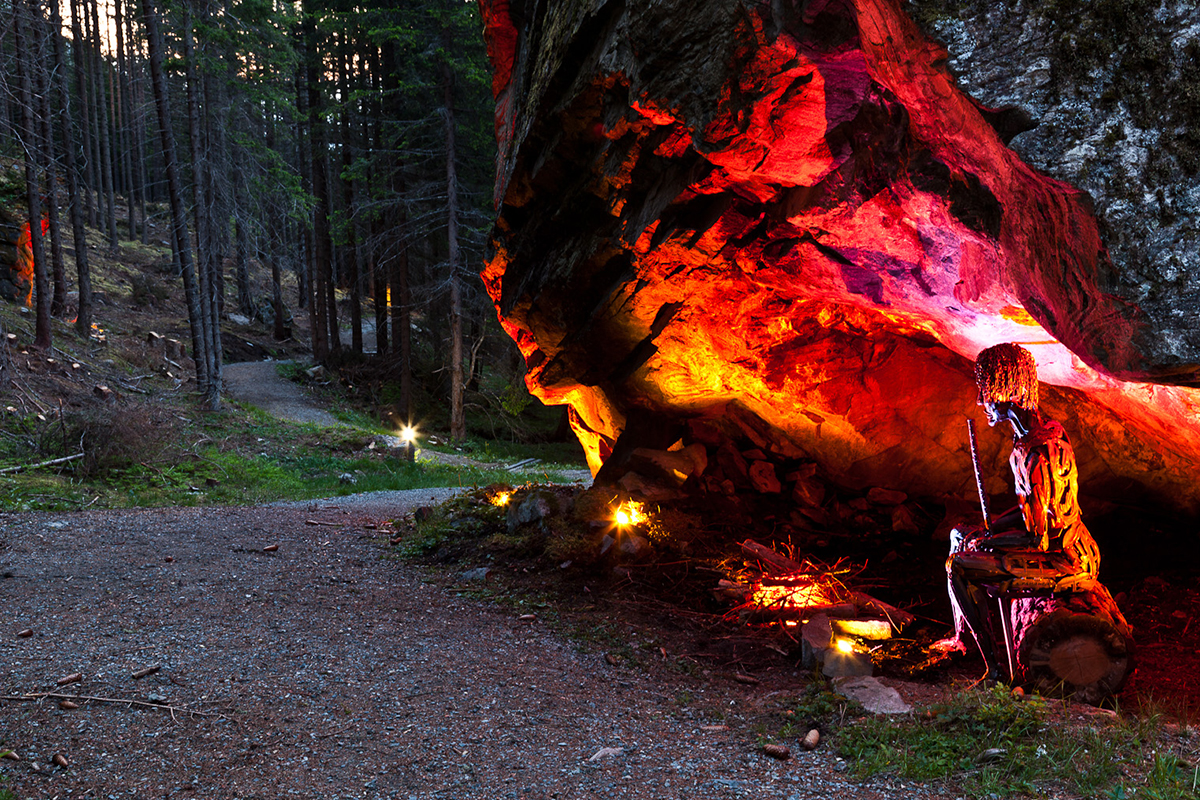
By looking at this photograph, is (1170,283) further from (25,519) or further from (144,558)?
(25,519)

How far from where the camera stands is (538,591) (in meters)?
6.32

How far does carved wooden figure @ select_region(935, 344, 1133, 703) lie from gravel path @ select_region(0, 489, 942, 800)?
1.37 metres

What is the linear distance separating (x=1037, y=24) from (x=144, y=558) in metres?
8.04

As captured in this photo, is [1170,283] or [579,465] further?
[579,465]

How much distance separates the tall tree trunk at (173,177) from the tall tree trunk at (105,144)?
16.5m

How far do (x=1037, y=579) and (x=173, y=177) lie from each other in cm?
1787

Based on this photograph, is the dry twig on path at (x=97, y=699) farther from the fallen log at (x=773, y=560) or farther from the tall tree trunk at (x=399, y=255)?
the tall tree trunk at (x=399, y=255)

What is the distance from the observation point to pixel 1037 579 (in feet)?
13.0

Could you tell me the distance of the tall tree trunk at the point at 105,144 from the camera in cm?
2928

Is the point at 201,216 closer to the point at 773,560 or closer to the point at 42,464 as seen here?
the point at 42,464

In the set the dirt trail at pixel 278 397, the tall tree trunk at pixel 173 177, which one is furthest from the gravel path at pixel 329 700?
the tall tree trunk at pixel 173 177

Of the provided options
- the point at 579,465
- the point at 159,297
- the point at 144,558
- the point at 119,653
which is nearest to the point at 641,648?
the point at 119,653

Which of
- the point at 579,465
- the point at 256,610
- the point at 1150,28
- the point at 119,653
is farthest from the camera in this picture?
the point at 579,465

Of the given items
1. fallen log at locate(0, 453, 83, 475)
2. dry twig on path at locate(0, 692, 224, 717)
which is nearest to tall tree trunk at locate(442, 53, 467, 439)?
fallen log at locate(0, 453, 83, 475)
